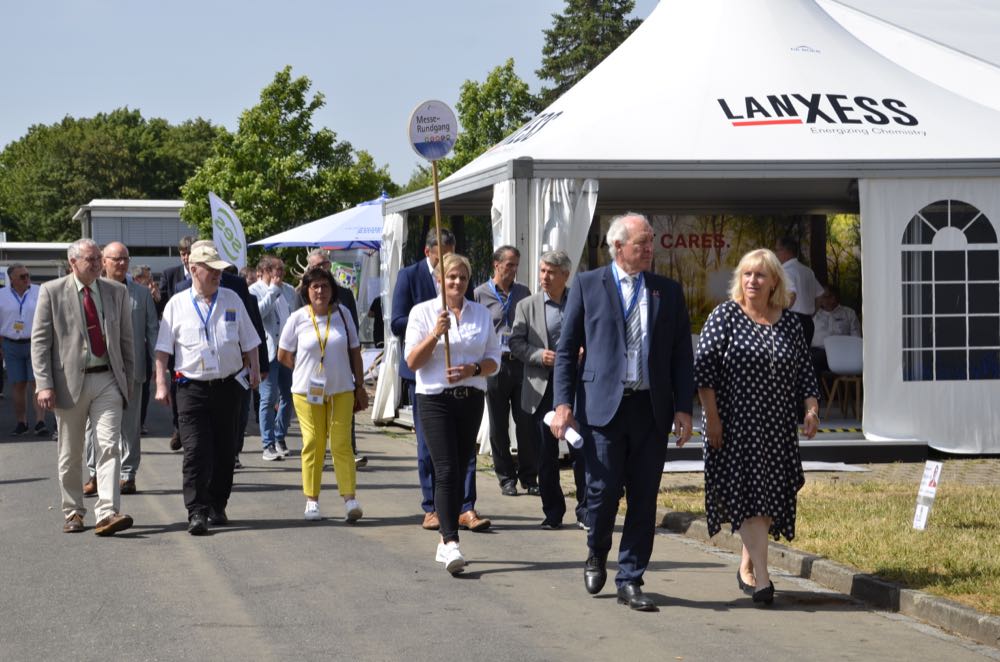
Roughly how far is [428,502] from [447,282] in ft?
6.27

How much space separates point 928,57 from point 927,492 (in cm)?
1078

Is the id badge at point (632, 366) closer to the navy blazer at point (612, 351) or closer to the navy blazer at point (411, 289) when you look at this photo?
the navy blazer at point (612, 351)

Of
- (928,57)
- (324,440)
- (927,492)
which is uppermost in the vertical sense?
(928,57)

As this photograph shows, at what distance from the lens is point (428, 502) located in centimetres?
977

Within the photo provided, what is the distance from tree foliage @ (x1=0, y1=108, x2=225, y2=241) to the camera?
84.9 m

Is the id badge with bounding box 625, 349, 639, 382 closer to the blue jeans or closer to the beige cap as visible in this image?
the beige cap

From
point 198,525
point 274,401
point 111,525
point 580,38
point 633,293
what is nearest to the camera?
point 633,293

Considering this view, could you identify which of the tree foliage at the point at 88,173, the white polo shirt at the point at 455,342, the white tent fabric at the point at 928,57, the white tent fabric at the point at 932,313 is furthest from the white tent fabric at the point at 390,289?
the tree foliage at the point at 88,173

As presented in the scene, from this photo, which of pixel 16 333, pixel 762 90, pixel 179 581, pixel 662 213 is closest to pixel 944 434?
pixel 762 90

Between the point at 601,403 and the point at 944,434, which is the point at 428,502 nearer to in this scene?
the point at 601,403

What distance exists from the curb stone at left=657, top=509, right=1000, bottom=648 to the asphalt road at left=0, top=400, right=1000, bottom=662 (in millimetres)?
113

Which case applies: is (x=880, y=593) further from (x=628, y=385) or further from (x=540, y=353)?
(x=540, y=353)

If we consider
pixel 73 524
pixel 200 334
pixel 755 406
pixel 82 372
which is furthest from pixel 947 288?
pixel 73 524

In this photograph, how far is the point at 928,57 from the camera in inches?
706
